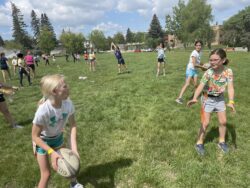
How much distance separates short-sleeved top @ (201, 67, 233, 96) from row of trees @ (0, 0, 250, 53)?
7295cm

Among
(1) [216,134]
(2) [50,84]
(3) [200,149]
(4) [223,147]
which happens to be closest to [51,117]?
(2) [50,84]

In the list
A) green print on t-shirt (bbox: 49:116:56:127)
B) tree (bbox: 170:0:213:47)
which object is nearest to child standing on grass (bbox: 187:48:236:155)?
green print on t-shirt (bbox: 49:116:56:127)

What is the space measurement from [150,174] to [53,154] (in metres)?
1.93

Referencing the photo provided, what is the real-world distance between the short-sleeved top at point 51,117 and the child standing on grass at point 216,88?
8.08 feet

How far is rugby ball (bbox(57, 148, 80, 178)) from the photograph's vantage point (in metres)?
3.25

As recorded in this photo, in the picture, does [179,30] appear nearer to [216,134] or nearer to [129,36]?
[216,134]

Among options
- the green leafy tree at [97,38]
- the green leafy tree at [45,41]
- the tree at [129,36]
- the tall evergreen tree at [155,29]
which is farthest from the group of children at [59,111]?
the tree at [129,36]

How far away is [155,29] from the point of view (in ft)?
346

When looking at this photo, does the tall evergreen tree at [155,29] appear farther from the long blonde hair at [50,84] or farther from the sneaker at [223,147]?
the long blonde hair at [50,84]

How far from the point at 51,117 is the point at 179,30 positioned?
81.9 metres

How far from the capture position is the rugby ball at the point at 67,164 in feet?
10.7

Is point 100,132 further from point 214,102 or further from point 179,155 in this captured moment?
point 214,102

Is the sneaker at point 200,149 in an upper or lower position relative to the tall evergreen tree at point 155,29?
lower

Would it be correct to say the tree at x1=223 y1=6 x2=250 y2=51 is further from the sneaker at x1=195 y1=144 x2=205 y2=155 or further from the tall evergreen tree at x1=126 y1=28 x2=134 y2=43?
the sneaker at x1=195 y1=144 x2=205 y2=155
